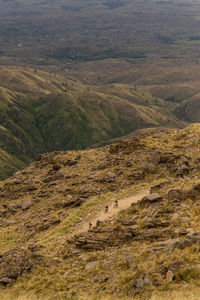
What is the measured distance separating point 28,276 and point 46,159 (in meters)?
37.7

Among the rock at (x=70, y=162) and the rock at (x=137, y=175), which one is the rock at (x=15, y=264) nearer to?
the rock at (x=137, y=175)

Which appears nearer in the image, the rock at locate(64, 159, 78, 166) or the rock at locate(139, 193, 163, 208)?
the rock at locate(139, 193, 163, 208)

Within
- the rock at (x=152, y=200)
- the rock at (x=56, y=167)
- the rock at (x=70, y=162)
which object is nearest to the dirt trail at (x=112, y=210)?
the rock at (x=152, y=200)

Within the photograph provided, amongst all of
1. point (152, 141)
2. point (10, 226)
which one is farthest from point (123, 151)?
point (10, 226)

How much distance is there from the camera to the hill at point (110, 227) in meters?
21.2

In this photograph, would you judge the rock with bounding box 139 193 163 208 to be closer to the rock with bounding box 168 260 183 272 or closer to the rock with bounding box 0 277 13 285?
the rock with bounding box 168 260 183 272

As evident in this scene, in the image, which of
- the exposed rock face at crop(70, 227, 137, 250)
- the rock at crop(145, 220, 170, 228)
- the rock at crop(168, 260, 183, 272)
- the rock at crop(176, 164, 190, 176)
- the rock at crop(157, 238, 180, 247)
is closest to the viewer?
the rock at crop(168, 260, 183, 272)

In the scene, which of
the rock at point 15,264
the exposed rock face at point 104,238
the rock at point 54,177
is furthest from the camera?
the rock at point 54,177

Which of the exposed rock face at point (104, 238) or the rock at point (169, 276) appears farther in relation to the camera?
the exposed rock face at point (104, 238)

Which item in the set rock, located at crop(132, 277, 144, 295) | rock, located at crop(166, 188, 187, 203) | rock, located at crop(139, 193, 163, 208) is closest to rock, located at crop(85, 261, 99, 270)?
rock, located at crop(132, 277, 144, 295)

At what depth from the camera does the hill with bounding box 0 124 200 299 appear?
69.5 ft

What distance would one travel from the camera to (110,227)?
27781mm

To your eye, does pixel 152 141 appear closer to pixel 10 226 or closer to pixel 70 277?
pixel 10 226

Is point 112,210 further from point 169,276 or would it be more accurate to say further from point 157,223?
point 169,276
